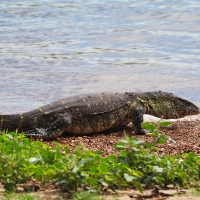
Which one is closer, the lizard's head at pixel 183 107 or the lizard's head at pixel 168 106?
the lizard's head at pixel 168 106

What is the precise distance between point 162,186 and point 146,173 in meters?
0.17

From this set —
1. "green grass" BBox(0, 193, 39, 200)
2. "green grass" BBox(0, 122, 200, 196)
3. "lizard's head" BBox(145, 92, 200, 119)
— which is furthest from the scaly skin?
"green grass" BBox(0, 193, 39, 200)

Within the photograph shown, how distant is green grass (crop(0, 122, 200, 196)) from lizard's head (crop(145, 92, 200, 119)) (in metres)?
4.07

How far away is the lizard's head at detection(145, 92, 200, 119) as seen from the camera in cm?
981

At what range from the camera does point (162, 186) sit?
5422 mm

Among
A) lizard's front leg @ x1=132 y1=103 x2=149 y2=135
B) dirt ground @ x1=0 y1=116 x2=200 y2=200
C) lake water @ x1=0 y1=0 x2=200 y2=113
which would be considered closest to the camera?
dirt ground @ x1=0 y1=116 x2=200 y2=200

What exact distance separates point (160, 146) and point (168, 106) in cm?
219

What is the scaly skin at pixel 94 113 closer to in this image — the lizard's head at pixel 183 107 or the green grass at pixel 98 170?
the lizard's head at pixel 183 107

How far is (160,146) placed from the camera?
25.8ft

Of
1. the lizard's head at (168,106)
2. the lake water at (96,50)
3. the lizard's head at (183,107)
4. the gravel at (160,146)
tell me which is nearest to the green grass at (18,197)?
the gravel at (160,146)

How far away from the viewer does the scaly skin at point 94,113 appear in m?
8.59

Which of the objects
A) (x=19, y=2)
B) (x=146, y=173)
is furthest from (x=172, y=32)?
(x=146, y=173)

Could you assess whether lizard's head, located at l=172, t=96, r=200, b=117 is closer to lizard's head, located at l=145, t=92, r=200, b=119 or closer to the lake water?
lizard's head, located at l=145, t=92, r=200, b=119

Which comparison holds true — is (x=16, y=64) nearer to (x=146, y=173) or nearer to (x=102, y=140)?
(x=102, y=140)
